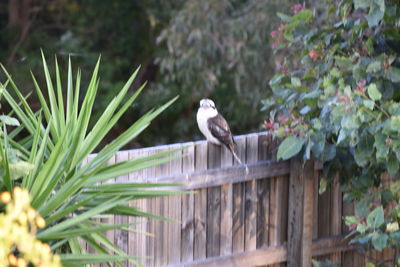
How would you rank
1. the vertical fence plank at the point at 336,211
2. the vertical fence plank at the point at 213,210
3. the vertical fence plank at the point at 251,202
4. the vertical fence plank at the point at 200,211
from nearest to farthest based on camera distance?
the vertical fence plank at the point at 200,211, the vertical fence plank at the point at 213,210, the vertical fence plank at the point at 251,202, the vertical fence plank at the point at 336,211

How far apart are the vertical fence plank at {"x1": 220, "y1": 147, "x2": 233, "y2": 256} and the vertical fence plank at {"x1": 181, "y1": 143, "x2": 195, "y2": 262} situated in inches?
10.4

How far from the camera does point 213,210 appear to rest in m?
5.47

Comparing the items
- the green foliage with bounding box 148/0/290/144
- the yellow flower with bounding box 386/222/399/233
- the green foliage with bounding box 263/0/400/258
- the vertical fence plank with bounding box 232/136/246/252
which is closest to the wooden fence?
the vertical fence plank with bounding box 232/136/246/252

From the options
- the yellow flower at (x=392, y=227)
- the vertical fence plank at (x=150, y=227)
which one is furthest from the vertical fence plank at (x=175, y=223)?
the yellow flower at (x=392, y=227)

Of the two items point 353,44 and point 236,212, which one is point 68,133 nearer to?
point 236,212

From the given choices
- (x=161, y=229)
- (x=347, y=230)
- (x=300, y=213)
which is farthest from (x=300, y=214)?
(x=161, y=229)

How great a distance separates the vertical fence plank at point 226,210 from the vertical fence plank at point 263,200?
0.27m

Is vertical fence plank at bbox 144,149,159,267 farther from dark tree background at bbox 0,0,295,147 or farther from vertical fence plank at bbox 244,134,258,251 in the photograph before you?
dark tree background at bbox 0,0,295,147

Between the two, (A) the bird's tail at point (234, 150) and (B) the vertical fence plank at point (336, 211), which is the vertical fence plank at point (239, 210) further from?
(B) the vertical fence plank at point (336, 211)

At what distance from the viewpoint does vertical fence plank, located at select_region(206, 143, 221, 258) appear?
→ 5.42m

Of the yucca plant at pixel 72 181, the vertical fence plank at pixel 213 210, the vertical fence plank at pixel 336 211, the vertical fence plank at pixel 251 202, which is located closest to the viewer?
the yucca plant at pixel 72 181

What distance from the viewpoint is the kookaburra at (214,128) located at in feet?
17.6

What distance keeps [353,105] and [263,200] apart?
4.09 feet

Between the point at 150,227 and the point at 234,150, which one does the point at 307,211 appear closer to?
the point at 234,150
